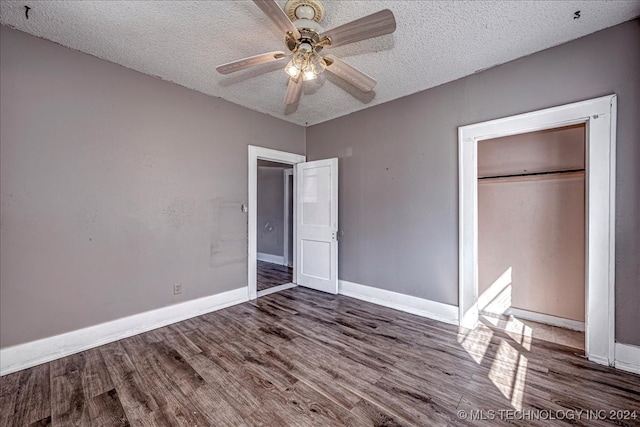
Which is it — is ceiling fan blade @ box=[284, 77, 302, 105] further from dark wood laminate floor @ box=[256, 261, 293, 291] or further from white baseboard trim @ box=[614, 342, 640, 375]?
white baseboard trim @ box=[614, 342, 640, 375]

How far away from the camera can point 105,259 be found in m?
2.53

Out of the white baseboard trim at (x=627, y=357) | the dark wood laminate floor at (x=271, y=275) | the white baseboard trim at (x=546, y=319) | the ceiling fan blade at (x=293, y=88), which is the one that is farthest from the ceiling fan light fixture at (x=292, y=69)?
the white baseboard trim at (x=546, y=319)

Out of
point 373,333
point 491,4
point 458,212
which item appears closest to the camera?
point 491,4

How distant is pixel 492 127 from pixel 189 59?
3.07 m

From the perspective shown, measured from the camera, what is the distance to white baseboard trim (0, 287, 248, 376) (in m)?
2.10

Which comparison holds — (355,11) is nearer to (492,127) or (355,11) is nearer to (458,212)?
(492,127)

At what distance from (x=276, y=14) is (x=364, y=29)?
1.77 feet

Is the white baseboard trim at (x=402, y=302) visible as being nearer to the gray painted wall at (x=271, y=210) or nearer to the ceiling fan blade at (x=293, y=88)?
the ceiling fan blade at (x=293, y=88)

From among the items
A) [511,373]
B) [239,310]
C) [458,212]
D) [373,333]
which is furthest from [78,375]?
[458,212]

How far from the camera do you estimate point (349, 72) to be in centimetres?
213

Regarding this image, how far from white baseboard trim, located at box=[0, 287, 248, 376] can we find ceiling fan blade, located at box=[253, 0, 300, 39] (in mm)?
2960

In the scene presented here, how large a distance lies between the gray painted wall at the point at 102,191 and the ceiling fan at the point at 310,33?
1.36 m

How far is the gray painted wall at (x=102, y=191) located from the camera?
2.12m

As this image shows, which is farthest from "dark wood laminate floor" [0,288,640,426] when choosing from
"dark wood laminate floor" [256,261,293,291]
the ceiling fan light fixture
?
the ceiling fan light fixture
